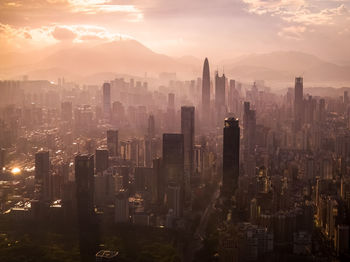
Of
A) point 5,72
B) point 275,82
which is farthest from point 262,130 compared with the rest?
point 5,72

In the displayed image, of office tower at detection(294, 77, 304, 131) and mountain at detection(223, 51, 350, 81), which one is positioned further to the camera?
office tower at detection(294, 77, 304, 131)

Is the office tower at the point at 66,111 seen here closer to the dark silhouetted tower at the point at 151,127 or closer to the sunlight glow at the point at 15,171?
the dark silhouetted tower at the point at 151,127

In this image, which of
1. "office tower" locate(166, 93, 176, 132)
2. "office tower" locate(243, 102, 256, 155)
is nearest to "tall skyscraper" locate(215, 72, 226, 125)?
"office tower" locate(243, 102, 256, 155)

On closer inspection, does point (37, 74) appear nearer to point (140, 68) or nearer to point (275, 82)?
point (140, 68)

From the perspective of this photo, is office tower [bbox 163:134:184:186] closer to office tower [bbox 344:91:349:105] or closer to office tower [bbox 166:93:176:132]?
office tower [bbox 166:93:176:132]

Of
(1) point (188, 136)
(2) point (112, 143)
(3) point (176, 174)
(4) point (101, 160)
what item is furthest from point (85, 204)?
(1) point (188, 136)

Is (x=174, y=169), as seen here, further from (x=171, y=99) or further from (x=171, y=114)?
(x=171, y=99)
